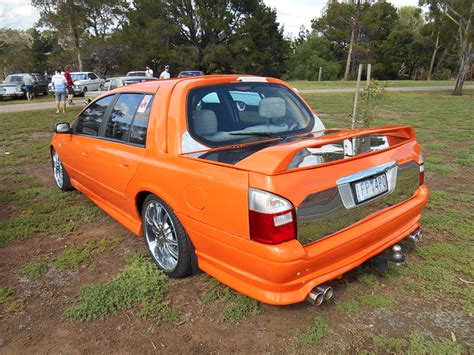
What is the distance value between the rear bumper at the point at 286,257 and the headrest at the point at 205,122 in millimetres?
698

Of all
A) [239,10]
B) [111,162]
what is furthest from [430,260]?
[239,10]

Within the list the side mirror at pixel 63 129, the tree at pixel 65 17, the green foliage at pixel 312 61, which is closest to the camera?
the side mirror at pixel 63 129

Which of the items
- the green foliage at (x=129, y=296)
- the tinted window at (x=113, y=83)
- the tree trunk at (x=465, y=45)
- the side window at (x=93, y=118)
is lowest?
the green foliage at (x=129, y=296)

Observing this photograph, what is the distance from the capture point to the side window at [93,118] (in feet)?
12.7

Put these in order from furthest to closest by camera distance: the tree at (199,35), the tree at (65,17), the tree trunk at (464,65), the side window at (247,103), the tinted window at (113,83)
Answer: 1. the tree at (199,35)
2. the tree at (65,17)
3. the tree trunk at (464,65)
4. the tinted window at (113,83)
5. the side window at (247,103)

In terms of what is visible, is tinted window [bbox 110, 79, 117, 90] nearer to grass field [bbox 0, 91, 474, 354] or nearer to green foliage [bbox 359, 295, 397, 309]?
grass field [bbox 0, 91, 474, 354]

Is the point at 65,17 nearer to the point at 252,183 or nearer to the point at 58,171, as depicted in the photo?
→ the point at 58,171

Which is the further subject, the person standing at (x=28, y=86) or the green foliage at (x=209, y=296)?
the person standing at (x=28, y=86)

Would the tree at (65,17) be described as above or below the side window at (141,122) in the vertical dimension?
above

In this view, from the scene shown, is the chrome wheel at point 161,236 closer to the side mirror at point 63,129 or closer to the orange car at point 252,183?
the orange car at point 252,183

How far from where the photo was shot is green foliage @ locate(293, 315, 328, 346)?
7.46 ft

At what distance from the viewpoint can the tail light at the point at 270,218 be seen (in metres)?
2.04

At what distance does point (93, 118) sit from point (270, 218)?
9.18 feet

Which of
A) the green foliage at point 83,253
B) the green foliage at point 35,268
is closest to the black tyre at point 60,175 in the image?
the green foliage at point 83,253
